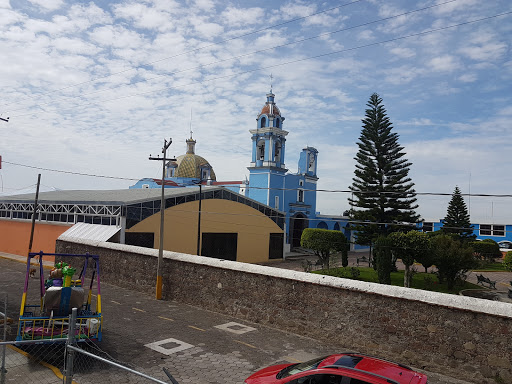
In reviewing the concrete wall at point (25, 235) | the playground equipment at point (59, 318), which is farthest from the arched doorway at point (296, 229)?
the playground equipment at point (59, 318)

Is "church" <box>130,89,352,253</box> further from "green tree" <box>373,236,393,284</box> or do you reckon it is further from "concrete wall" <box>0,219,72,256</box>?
"green tree" <box>373,236,393,284</box>

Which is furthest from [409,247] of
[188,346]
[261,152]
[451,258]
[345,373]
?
[261,152]

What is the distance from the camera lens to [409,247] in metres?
22.8

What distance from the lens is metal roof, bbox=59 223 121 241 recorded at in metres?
25.5

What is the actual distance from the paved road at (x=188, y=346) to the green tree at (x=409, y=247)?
14.6 meters

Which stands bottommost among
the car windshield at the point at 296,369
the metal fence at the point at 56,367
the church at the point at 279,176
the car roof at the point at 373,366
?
the metal fence at the point at 56,367

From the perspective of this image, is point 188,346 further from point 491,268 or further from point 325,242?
point 491,268

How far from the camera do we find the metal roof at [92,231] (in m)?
25.5

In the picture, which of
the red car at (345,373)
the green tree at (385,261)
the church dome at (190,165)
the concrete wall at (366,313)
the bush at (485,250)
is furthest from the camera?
the church dome at (190,165)

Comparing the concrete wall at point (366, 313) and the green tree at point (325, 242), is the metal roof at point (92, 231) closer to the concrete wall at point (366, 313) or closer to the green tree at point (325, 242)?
the concrete wall at point (366, 313)

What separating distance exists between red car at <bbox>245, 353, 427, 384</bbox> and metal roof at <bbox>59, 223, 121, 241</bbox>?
21.5m

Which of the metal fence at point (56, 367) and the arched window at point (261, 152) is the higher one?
the arched window at point (261, 152)

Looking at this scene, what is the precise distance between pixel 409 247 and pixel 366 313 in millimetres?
14976

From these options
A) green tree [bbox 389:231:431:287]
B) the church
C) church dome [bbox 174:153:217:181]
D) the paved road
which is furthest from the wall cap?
church dome [bbox 174:153:217:181]
